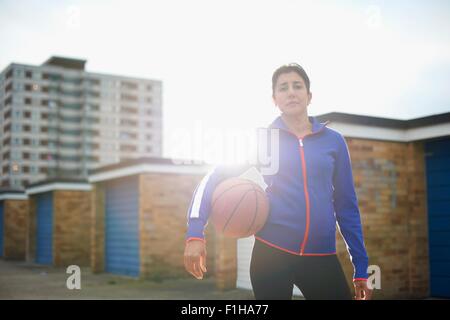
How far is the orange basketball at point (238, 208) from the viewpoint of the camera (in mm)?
3461

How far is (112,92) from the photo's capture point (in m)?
100

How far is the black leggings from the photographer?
346 cm

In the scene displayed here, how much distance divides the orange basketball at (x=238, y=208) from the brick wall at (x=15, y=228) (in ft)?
98.6

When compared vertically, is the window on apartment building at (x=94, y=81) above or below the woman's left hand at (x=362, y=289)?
above

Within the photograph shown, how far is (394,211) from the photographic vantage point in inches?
480

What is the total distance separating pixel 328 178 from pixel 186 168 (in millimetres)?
15173

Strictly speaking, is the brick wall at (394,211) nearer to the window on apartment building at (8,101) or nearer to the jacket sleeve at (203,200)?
the jacket sleeve at (203,200)

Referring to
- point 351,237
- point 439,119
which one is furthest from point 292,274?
point 439,119

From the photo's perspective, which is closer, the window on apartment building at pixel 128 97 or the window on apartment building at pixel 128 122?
the window on apartment building at pixel 128 122

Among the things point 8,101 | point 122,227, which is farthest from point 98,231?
point 8,101

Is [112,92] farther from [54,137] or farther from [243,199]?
[243,199]

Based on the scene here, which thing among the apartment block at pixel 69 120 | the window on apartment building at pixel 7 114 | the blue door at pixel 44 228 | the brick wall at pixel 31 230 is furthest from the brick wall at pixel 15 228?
the window on apartment building at pixel 7 114

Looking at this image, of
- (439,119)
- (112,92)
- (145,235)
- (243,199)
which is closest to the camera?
(243,199)
